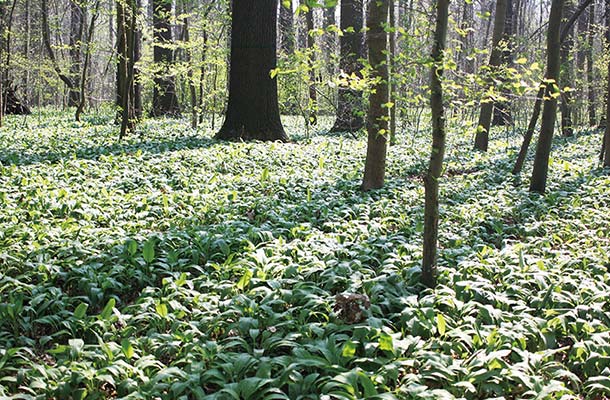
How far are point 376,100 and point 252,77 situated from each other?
16.0 ft

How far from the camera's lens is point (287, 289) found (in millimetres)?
Answer: 3955

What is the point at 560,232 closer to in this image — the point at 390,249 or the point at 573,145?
the point at 390,249

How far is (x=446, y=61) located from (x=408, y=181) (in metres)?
4.42

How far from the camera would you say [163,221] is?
5.48m

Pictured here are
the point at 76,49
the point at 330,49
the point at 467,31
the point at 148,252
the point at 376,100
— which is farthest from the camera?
the point at 76,49

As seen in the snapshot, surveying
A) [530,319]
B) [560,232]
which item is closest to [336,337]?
[530,319]

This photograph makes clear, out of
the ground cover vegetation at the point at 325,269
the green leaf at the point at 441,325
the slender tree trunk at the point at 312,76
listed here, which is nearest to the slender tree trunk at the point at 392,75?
the ground cover vegetation at the point at 325,269

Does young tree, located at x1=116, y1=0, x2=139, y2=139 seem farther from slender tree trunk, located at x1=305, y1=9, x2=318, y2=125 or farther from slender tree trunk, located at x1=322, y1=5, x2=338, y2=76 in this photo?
slender tree trunk, located at x1=322, y1=5, x2=338, y2=76

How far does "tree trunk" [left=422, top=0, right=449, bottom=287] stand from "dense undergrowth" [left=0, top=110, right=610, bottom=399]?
0.23 meters

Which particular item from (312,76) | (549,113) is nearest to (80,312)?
(549,113)

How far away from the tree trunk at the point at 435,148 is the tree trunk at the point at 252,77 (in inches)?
290

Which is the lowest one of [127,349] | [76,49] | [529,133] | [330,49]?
[127,349]

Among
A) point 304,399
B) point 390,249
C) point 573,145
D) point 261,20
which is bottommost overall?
point 304,399

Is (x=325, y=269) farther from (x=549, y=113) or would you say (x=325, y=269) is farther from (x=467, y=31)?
(x=549, y=113)
